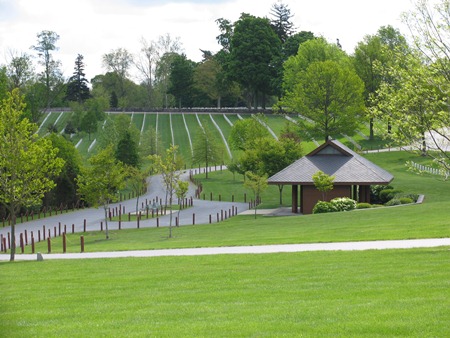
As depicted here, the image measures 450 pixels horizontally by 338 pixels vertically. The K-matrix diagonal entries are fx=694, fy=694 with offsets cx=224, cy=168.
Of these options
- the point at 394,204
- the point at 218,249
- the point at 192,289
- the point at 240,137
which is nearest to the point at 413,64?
the point at 218,249

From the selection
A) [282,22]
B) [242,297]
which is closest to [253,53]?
[282,22]

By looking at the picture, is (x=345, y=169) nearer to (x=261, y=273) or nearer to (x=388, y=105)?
(x=388, y=105)

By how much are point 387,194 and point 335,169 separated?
4.92 m

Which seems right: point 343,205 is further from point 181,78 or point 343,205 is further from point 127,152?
point 181,78

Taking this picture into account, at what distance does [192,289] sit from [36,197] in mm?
13954

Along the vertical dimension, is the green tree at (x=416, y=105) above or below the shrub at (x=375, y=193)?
above

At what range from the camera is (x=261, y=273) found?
17.3 m

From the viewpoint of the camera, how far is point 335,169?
157 feet

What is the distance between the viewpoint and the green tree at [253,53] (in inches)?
4577

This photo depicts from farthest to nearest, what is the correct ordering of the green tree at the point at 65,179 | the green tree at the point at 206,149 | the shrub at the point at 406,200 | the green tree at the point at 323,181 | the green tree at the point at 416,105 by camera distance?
1. the green tree at the point at 206,149
2. the green tree at the point at 65,179
3. the green tree at the point at 323,181
4. the shrub at the point at 406,200
5. the green tree at the point at 416,105

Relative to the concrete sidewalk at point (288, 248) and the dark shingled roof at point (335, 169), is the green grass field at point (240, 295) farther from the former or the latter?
the dark shingled roof at point (335, 169)

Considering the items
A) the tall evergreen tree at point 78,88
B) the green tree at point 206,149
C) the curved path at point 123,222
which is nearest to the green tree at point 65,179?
the curved path at point 123,222

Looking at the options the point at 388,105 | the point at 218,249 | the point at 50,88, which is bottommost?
the point at 218,249

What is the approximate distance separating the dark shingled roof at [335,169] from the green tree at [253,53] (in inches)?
2611
